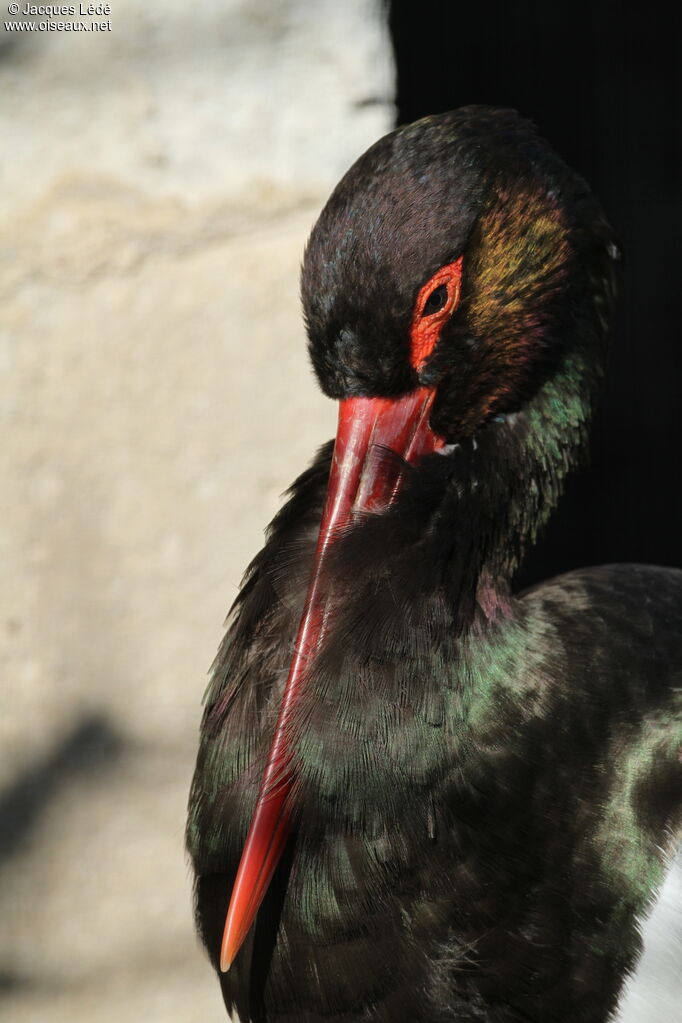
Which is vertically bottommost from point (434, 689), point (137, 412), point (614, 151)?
point (434, 689)

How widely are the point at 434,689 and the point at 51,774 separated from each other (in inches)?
34.0

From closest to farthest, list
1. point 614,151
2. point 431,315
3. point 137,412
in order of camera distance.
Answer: point 431,315 → point 137,412 → point 614,151

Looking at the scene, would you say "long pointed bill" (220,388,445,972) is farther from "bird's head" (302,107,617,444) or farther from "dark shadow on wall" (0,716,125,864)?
"dark shadow on wall" (0,716,125,864)

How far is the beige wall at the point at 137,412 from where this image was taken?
5.59ft

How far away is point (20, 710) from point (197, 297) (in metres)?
0.68

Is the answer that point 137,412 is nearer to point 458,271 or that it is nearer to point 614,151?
point 458,271

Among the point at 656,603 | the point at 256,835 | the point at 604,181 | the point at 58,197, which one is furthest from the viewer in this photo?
the point at 604,181

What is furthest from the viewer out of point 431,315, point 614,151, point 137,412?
point 614,151

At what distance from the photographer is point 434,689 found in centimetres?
119

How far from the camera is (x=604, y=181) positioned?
256 centimetres

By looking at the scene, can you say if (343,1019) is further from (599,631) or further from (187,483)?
(187,483)


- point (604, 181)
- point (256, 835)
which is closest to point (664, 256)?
point (604, 181)

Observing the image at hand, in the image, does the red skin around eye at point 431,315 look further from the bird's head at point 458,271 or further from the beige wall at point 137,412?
the beige wall at point 137,412

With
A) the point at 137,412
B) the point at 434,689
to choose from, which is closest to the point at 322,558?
→ the point at 434,689
